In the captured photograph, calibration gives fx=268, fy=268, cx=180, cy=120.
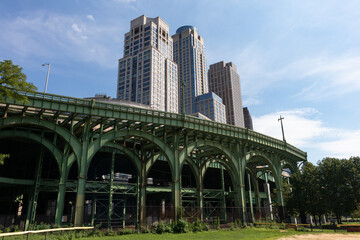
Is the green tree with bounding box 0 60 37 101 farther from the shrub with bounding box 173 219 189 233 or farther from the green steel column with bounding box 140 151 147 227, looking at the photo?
the green steel column with bounding box 140 151 147 227

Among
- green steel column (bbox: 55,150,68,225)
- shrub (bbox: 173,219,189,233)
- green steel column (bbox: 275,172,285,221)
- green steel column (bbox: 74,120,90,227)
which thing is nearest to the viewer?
green steel column (bbox: 74,120,90,227)

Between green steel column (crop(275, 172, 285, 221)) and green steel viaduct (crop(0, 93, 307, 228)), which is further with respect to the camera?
green steel column (crop(275, 172, 285, 221))

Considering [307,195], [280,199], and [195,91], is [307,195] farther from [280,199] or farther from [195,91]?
[195,91]

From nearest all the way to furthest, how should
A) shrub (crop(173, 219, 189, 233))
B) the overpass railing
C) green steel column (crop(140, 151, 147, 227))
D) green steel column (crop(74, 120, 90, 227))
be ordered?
green steel column (crop(74, 120, 90, 227))
shrub (crop(173, 219, 189, 233))
the overpass railing
green steel column (crop(140, 151, 147, 227))

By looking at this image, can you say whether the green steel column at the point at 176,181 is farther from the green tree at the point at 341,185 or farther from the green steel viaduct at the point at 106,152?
the green tree at the point at 341,185

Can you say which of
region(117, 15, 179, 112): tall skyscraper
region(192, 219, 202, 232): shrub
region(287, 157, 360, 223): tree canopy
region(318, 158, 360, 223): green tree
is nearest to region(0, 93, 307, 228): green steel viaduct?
region(192, 219, 202, 232): shrub

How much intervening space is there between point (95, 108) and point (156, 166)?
98.3 feet

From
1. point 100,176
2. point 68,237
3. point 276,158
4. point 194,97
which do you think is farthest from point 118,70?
point 68,237

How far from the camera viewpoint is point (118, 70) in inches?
6058

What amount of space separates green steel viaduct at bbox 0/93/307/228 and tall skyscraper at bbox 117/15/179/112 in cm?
8343

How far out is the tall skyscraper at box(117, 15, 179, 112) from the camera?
14038cm

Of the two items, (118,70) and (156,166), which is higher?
(118,70)

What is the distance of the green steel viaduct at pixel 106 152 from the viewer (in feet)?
102

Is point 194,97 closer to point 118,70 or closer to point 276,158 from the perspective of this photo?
point 118,70
